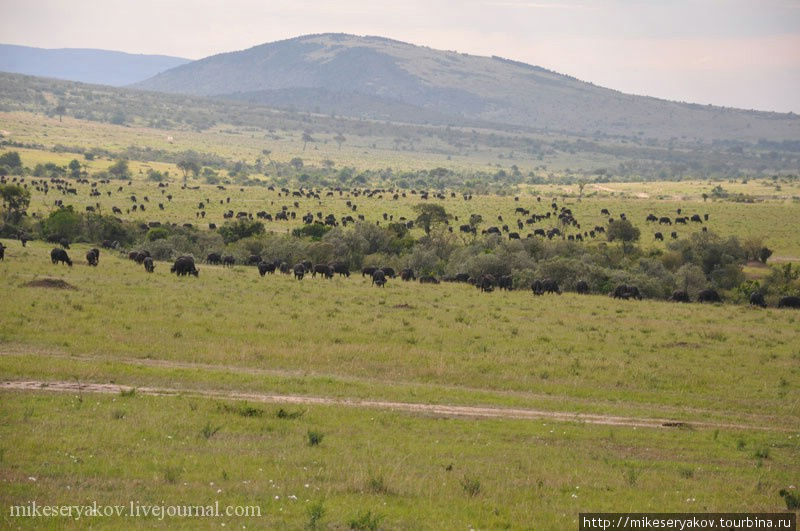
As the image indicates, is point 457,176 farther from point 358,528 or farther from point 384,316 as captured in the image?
point 358,528

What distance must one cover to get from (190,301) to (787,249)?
5457 centimetres

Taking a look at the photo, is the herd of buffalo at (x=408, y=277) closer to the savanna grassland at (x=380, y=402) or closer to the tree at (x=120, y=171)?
the savanna grassland at (x=380, y=402)

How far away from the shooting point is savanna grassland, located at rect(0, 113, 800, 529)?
1054cm

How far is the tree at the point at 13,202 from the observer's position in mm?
62944

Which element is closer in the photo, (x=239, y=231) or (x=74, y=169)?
(x=239, y=231)

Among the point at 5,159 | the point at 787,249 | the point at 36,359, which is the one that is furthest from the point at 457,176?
the point at 36,359

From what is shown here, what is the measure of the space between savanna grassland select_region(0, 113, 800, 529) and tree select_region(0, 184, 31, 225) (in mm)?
25232

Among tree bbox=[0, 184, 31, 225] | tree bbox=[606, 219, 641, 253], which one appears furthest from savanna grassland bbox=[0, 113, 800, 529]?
tree bbox=[606, 219, 641, 253]

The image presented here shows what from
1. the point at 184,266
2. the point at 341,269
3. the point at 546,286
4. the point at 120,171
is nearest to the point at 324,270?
the point at 341,269

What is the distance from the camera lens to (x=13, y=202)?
65375 mm

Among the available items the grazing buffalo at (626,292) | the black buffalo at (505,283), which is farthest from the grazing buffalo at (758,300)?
the black buffalo at (505,283)

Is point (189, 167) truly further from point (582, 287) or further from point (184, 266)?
point (582, 287)

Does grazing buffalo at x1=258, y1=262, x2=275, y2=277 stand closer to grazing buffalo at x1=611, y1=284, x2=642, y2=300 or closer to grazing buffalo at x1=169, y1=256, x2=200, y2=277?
grazing buffalo at x1=169, y1=256, x2=200, y2=277

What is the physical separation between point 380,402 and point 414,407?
2.40 ft
